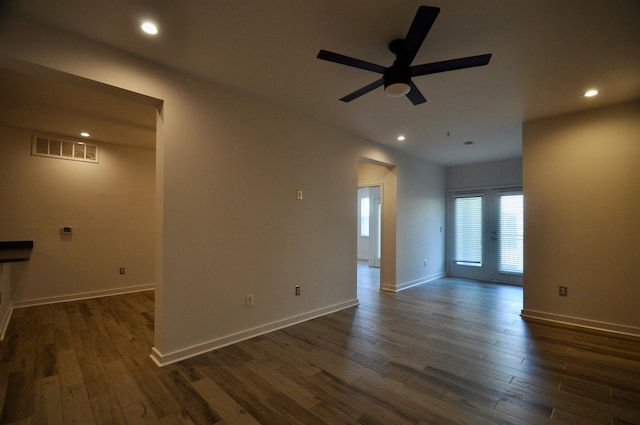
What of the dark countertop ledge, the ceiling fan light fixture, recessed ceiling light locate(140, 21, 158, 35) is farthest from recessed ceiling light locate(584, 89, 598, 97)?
the dark countertop ledge

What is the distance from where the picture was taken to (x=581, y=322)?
3.61 m

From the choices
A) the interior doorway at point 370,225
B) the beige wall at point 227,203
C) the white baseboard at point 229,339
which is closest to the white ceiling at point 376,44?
the beige wall at point 227,203

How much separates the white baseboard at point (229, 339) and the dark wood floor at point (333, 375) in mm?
93

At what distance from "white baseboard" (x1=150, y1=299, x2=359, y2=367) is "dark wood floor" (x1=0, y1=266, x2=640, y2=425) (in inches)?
3.7

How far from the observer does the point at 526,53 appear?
7.84ft

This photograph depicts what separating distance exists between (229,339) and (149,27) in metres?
2.84

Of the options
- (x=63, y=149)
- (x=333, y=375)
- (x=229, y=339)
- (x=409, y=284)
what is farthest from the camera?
(x=409, y=284)

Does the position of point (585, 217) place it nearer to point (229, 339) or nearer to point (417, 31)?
point (417, 31)

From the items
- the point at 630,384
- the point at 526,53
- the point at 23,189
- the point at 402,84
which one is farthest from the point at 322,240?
the point at 23,189

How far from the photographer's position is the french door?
608cm

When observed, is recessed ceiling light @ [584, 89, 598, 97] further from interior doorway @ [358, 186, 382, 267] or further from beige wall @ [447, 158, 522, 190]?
interior doorway @ [358, 186, 382, 267]

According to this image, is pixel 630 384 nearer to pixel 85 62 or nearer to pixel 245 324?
pixel 245 324

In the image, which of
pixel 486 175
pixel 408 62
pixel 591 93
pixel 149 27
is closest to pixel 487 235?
pixel 486 175

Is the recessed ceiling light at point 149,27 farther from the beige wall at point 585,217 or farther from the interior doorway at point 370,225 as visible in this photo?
the interior doorway at point 370,225
